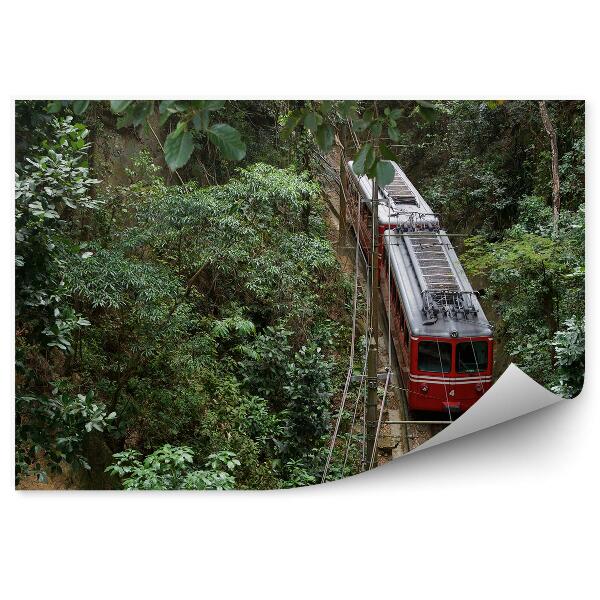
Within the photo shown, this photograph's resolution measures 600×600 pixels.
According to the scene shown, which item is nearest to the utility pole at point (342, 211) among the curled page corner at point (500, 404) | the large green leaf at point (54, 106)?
the curled page corner at point (500, 404)

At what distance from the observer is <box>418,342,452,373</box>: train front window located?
4621 millimetres

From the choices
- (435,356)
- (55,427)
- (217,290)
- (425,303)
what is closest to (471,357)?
(435,356)

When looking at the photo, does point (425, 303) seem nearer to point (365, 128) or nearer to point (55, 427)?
point (365, 128)

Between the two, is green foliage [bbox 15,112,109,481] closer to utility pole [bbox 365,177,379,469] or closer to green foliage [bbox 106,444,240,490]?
green foliage [bbox 106,444,240,490]

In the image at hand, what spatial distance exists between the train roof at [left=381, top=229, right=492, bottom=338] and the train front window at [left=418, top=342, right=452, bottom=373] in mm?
60

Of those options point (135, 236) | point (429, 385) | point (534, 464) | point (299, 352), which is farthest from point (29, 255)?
point (534, 464)

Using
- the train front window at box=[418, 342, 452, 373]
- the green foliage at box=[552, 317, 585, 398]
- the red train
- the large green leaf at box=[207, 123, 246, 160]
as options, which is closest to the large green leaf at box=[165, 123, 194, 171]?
the large green leaf at box=[207, 123, 246, 160]

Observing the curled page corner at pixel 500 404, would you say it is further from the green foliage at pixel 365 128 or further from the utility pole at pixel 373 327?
the green foliage at pixel 365 128

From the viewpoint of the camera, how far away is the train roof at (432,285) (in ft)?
15.4

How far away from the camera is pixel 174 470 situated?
14.9ft

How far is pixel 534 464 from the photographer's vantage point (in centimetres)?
464

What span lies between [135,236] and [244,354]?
2.73ft
